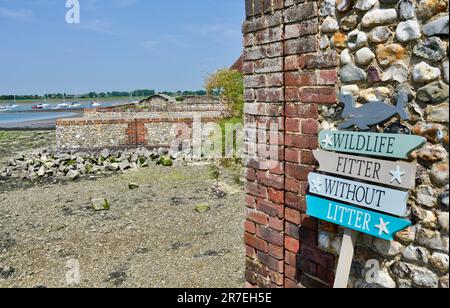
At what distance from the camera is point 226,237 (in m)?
6.36

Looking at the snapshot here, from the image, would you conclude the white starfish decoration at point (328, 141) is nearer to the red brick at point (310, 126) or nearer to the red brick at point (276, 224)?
the red brick at point (310, 126)

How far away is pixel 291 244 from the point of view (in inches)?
111

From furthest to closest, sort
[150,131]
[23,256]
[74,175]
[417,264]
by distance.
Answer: [150,131] → [74,175] → [23,256] → [417,264]

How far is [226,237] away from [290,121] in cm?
400

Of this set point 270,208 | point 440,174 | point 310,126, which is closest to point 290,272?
point 270,208

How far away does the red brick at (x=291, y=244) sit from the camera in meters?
2.78

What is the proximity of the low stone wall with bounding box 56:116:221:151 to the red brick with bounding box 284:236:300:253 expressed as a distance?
13475 mm

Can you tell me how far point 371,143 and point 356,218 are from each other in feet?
1.42

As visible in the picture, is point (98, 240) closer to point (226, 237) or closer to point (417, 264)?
point (226, 237)

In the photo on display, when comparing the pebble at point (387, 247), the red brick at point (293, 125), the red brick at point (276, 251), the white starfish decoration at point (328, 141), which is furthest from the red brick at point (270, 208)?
the pebble at point (387, 247)

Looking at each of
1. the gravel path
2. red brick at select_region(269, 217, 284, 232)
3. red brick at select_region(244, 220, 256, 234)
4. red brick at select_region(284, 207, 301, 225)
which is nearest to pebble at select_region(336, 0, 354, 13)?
red brick at select_region(284, 207, 301, 225)

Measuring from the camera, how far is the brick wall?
2.55m

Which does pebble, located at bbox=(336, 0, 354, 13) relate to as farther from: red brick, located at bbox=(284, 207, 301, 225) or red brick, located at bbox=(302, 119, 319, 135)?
red brick, located at bbox=(284, 207, 301, 225)
